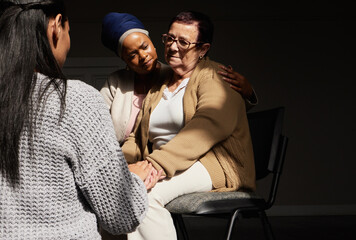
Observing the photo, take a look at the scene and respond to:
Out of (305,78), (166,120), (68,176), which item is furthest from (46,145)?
(305,78)

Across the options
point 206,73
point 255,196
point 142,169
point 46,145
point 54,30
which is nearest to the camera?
point 46,145

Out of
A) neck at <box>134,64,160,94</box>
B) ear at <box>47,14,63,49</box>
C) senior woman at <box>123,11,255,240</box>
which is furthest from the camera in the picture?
neck at <box>134,64,160,94</box>

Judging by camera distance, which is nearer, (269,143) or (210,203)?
(210,203)

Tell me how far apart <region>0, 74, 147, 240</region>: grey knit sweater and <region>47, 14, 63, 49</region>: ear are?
0.12 m

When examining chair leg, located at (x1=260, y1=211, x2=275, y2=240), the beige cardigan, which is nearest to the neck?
the beige cardigan

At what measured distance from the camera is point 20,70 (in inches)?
52.4

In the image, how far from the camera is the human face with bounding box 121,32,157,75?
251cm

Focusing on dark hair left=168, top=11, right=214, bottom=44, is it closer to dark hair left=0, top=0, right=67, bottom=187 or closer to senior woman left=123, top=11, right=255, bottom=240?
senior woman left=123, top=11, right=255, bottom=240

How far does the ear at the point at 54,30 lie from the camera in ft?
4.63

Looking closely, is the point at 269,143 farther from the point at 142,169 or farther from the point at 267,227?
the point at 142,169

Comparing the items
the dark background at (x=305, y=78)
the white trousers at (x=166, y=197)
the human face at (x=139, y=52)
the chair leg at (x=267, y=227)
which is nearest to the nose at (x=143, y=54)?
the human face at (x=139, y=52)

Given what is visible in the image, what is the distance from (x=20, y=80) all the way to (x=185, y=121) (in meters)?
1.08

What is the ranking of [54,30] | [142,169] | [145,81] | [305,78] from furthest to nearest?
[305,78], [145,81], [142,169], [54,30]

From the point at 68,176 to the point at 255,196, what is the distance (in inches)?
43.8
